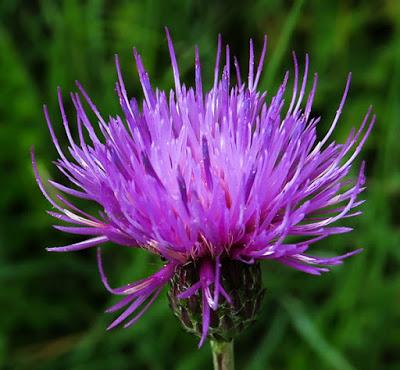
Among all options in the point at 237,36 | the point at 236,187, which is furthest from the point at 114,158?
the point at 237,36

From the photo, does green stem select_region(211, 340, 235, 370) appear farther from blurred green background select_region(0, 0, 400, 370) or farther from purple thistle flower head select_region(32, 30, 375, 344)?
blurred green background select_region(0, 0, 400, 370)

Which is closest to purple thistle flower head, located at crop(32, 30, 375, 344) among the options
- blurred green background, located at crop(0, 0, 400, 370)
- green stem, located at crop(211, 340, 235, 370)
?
green stem, located at crop(211, 340, 235, 370)

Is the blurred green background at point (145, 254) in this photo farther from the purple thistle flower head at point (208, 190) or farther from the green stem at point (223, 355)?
the green stem at point (223, 355)

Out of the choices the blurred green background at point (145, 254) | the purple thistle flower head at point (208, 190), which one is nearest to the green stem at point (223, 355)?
the purple thistle flower head at point (208, 190)

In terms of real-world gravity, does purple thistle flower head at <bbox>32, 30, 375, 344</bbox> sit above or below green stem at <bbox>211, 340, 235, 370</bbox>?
above

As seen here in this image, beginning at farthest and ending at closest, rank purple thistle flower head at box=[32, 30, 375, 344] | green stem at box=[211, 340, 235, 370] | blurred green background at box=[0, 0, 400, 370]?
blurred green background at box=[0, 0, 400, 370] → green stem at box=[211, 340, 235, 370] → purple thistle flower head at box=[32, 30, 375, 344]

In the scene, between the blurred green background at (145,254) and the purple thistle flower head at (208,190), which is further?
the blurred green background at (145,254)

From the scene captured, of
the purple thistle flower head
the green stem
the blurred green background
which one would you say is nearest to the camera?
the purple thistle flower head
